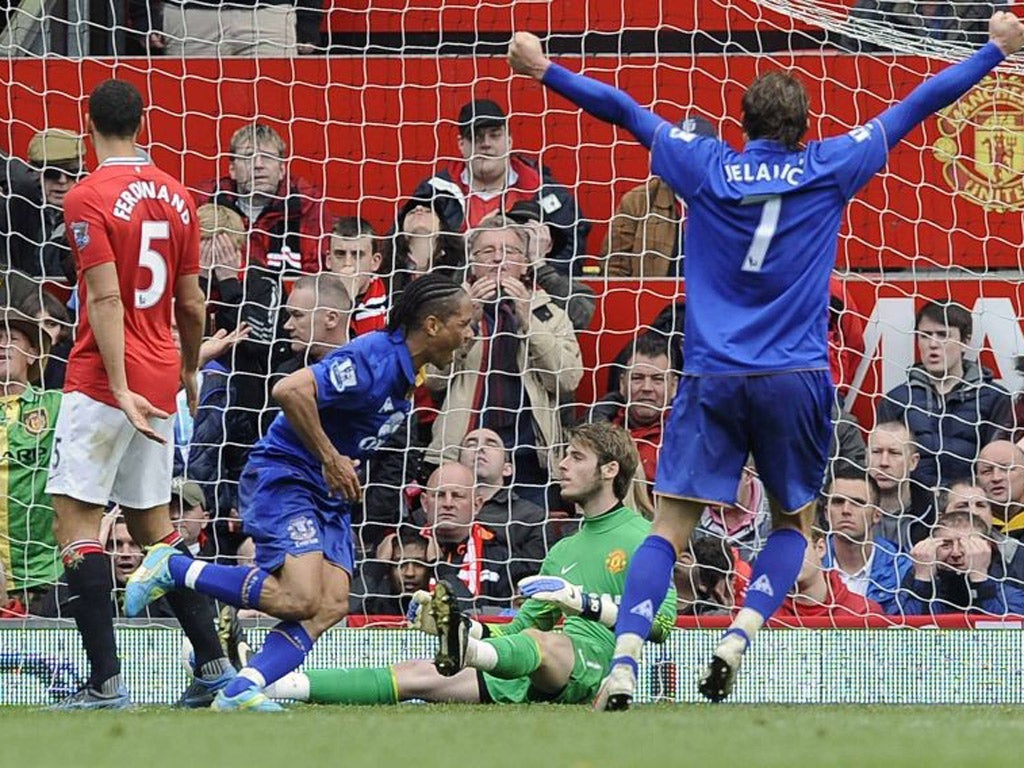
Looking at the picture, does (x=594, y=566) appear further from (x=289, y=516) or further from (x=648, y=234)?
(x=648, y=234)

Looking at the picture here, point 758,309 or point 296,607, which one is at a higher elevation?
point 758,309

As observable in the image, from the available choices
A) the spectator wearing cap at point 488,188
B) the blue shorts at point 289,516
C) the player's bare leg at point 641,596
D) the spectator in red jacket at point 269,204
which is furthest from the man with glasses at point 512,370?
the player's bare leg at point 641,596

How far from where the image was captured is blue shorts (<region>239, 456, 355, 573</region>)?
7422 millimetres

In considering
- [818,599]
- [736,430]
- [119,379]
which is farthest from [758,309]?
[818,599]

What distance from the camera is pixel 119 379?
7.15 metres

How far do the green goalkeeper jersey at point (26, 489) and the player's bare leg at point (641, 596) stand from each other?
12.1 feet

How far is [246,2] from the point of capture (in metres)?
11.8

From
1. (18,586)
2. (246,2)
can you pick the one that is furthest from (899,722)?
(246,2)

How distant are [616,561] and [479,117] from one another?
11.3ft

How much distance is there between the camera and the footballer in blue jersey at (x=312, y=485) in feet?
23.8

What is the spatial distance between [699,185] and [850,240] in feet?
15.4

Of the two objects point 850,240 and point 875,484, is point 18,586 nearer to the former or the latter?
point 875,484

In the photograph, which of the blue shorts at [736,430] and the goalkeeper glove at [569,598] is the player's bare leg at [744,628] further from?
the goalkeeper glove at [569,598]

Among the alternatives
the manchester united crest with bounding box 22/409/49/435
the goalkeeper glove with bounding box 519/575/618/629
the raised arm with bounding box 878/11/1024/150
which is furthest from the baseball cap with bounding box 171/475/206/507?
the raised arm with bounding box 878/11/1024/150
